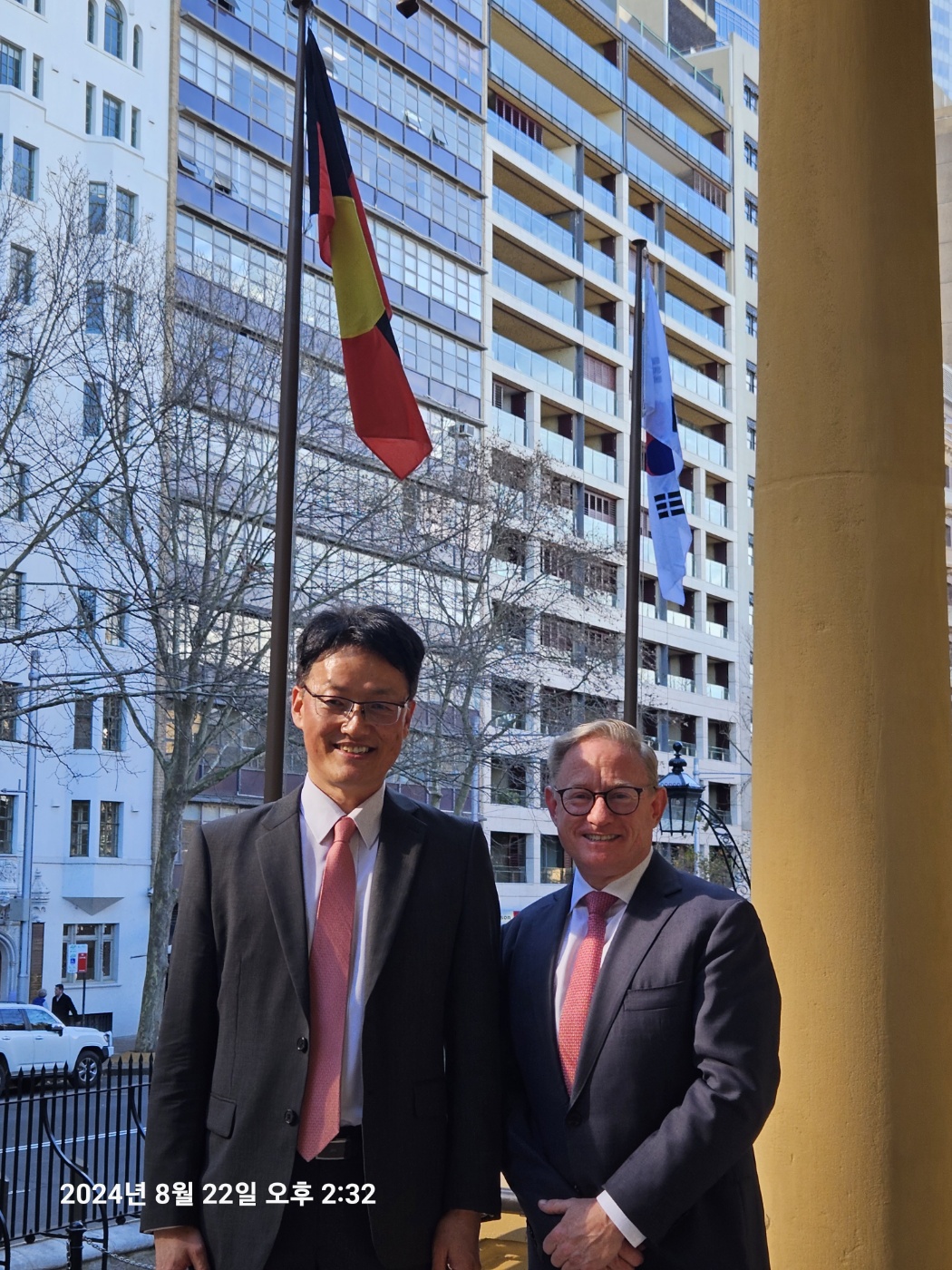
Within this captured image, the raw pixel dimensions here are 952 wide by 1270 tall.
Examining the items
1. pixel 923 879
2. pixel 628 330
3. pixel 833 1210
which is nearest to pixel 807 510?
pixel 923 879

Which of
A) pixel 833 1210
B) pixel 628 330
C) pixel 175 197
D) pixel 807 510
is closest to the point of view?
pixel 833 1210

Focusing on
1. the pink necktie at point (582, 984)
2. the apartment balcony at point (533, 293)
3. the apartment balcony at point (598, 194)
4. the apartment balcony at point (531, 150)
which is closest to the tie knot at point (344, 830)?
the pink necktie at point (582, 984)

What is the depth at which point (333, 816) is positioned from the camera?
11.8 ft

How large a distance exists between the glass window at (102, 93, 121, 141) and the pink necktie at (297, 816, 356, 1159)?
42.7 metres

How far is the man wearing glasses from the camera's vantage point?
3447 millimetres

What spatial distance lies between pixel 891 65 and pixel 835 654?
2.25 m

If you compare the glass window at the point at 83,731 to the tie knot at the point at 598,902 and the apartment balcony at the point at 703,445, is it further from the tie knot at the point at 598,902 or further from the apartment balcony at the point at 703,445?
the tie knot at the point at 598,902

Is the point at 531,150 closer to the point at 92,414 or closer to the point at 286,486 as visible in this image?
the point at 92,414

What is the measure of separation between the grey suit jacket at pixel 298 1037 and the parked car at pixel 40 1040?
74.1 ft

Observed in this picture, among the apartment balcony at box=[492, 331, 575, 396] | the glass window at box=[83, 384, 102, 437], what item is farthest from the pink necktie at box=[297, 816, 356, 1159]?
the apartment balcony at box=[492, 331, 575, 396]

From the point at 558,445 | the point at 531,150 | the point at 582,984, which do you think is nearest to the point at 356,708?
the point at 582,984

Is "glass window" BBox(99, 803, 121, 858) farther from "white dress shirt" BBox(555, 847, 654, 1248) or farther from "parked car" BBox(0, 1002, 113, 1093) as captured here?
"white dress shirt" BBox(555, 847, 654, 1248)

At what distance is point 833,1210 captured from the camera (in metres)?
5.09

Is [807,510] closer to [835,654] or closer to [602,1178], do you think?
[835,654]
